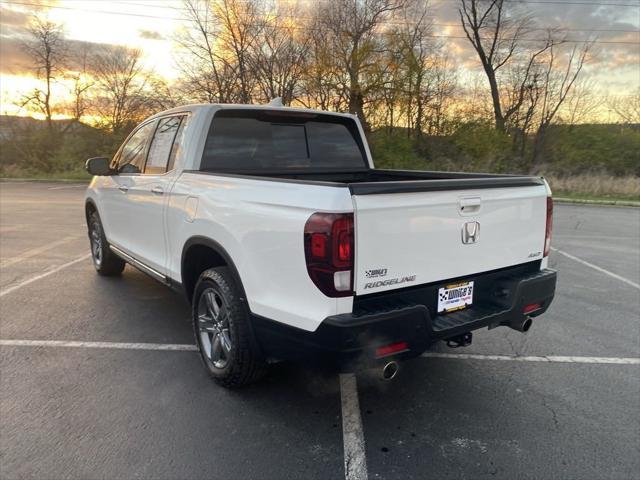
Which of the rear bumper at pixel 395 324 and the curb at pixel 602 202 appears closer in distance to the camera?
the rear bumper at pixel 395 324

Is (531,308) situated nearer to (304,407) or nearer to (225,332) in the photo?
(304,407)

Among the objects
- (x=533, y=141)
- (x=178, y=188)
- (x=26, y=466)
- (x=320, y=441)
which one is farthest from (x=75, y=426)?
(x=533, y=141)

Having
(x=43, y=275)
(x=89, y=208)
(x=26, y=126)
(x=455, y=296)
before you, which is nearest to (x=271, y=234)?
(x=455, y=296)

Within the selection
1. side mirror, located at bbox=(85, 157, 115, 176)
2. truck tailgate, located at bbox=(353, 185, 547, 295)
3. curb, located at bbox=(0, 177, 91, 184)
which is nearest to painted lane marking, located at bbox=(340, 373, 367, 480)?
truck tailgate, located at bbox=(353, 185, 547, 295)

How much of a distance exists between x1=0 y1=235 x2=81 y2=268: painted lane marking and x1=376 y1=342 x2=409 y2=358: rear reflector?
6.27 metres

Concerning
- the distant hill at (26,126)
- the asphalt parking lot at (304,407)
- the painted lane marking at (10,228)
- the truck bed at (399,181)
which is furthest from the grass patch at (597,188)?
the distant hill at (26,126)

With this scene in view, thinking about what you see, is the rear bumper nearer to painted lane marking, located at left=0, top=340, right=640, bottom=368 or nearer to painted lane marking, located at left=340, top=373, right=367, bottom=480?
painted lane marking, located at left=340, top=373, right=367, bottom=480

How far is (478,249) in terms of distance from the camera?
2896mm

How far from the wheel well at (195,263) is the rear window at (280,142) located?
2.25 ft

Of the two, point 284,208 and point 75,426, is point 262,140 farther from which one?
point 75,426

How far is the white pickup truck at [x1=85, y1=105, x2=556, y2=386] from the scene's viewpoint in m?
2.34

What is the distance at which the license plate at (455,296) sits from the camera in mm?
2789

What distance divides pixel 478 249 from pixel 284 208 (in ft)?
4.16

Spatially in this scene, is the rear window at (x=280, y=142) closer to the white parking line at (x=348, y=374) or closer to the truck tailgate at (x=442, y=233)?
the white parking line at (x=348, y=374)
